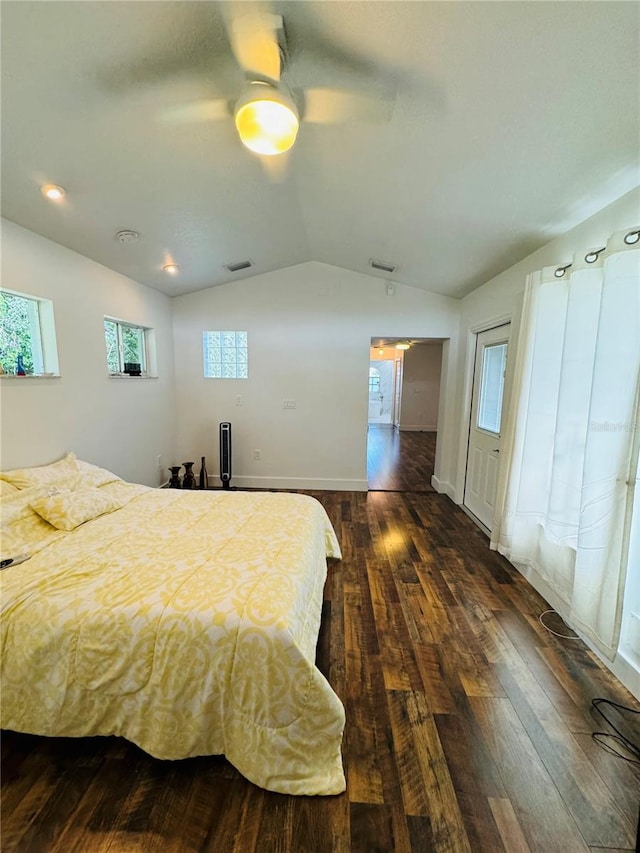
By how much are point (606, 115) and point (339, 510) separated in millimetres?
3445

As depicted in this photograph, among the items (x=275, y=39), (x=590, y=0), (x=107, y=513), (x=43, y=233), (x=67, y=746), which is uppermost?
(x=275, y=39)

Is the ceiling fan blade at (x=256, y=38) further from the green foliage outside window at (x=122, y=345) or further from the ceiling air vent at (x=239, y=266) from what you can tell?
the green foliage outside window at (x=122, y=345)

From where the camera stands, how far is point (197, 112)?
1.70m

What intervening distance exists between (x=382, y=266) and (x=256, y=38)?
2.67 m

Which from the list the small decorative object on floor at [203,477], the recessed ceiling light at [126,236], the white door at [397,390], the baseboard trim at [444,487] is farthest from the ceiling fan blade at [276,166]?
the white door at [397,390]

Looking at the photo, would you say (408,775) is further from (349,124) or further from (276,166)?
(276,166)

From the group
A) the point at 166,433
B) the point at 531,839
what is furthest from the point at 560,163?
the point at 166,433

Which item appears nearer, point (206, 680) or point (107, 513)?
point (206, 680)

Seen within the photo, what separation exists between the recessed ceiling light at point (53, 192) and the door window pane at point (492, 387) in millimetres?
3626

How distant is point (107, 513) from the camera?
2217 mm

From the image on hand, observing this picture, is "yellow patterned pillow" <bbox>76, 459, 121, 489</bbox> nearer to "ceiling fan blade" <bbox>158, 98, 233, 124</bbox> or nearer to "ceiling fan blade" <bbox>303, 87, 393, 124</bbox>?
"ceiling fan blade" <bbox>158, 98, 233, 124</bbox>

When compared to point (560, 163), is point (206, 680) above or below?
below

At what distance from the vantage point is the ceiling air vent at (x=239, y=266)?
3763 mm

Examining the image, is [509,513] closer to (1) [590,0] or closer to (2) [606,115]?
(2) [606,115]
